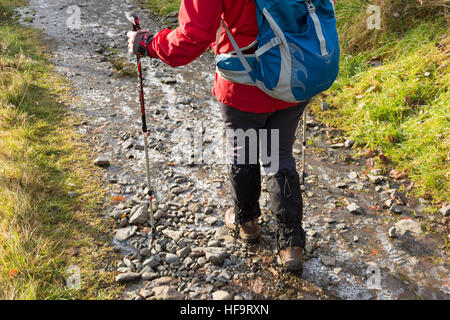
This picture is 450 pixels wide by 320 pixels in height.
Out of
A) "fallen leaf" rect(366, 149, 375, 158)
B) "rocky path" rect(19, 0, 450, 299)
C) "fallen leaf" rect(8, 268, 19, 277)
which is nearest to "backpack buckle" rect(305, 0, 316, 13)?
"rocky path" rect(19, 0, 450, 299)

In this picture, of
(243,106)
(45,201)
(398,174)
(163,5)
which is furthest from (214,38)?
(163,5)

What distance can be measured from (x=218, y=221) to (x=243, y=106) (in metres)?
1.66

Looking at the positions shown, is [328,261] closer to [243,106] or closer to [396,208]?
[396,208]

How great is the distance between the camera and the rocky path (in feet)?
11.1

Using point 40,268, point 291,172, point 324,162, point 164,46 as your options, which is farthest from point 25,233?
point 324,162

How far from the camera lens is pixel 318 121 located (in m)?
6.04

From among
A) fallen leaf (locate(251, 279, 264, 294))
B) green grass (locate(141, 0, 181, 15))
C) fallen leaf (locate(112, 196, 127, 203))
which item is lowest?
fallen leaf (locate(251, 279, 264, 294))

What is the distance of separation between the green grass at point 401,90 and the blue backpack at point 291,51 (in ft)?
8.48

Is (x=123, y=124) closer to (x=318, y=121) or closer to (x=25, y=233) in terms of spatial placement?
(x=25, y=233)

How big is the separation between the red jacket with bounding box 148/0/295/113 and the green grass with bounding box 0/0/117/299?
2023mm

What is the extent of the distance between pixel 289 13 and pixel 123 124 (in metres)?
4.05

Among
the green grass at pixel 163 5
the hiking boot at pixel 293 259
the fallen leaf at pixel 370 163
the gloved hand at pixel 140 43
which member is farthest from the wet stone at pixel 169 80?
the hiking boot at pixel 293 259

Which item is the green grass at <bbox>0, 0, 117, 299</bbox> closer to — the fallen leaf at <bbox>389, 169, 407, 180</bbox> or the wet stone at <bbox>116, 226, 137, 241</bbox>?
the wet stone at <bbox>116, 226, 137, 241</bbox>

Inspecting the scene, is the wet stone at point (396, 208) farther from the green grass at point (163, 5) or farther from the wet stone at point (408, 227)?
the green grass at point (163, 5)
